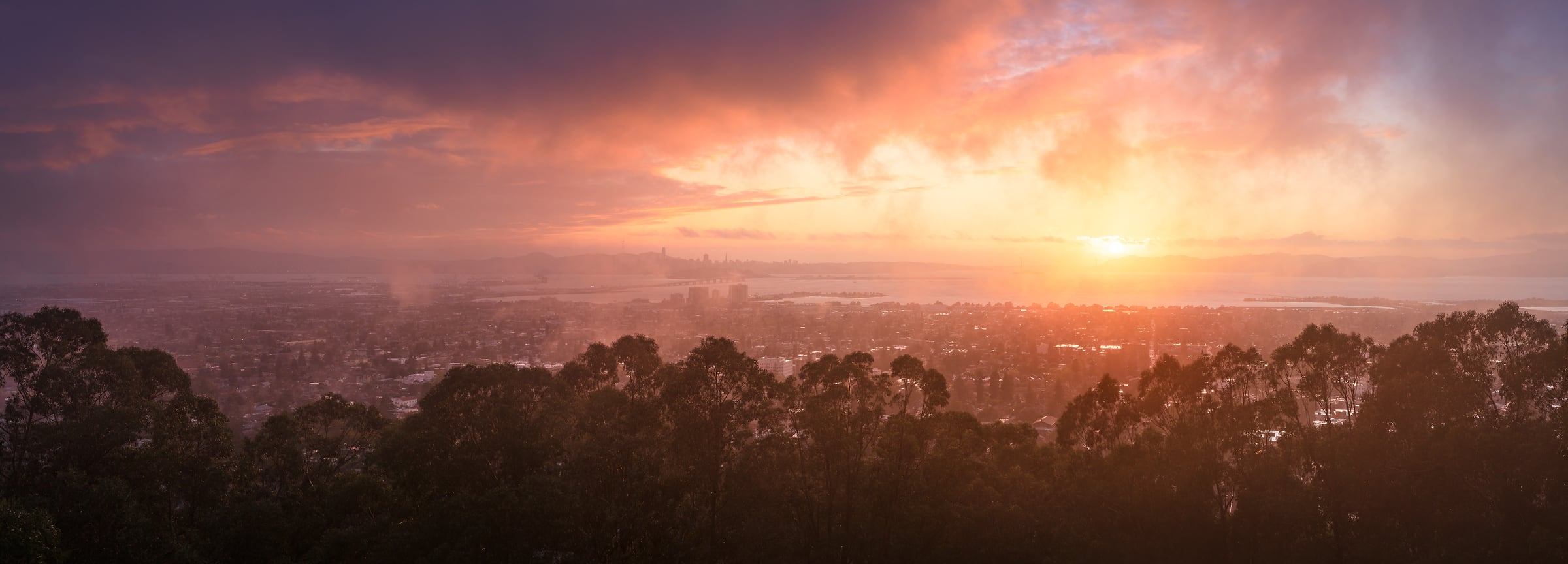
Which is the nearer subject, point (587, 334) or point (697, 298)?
point (587, 334)

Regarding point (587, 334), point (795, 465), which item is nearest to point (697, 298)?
point (587, 334)

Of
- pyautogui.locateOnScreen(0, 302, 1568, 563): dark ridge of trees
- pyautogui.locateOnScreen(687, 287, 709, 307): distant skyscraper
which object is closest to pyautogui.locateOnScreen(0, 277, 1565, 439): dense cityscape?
pyautogui.locateOnScreen(687, 287, 709, 307): distant skyscraper

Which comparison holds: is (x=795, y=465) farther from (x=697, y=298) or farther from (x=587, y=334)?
(x=697, y=298)

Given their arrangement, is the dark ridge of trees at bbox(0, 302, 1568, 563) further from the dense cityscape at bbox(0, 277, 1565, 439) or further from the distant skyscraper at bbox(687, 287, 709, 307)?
the distant skyscraper at bbox(687, 287, 709, 307)

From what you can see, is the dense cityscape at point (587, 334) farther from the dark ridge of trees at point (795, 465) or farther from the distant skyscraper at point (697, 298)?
the dark ridge of trees at point (795, 465)

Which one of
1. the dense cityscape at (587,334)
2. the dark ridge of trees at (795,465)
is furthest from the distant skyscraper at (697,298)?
the dark ridge of trees at (795,465)

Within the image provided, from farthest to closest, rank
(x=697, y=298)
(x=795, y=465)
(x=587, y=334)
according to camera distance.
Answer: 1. (x=697, y=298)
2. (x=587, y=334)
3. (x=795, y=465)

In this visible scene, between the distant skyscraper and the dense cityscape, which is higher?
the distant skyscraper

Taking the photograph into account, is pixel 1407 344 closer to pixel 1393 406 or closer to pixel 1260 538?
pixel 1393 406
